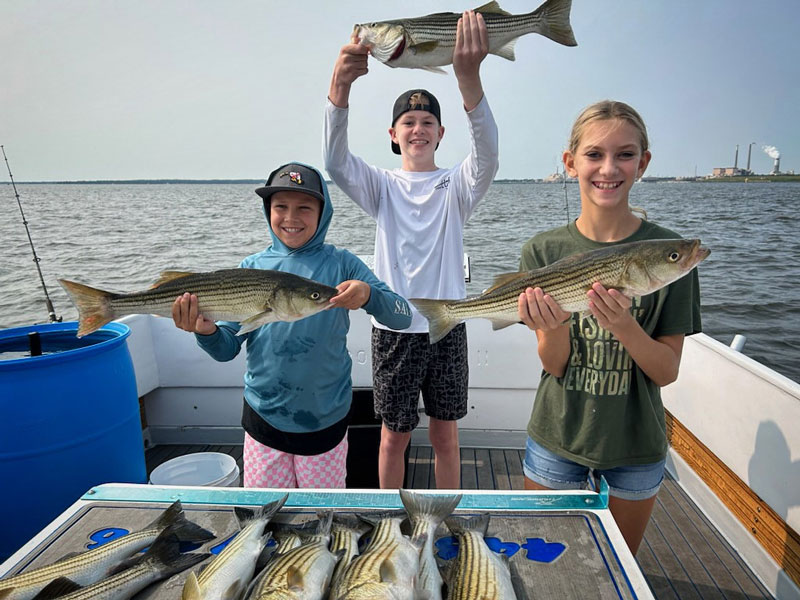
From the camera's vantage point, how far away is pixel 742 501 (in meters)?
3.95

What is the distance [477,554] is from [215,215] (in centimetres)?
4310

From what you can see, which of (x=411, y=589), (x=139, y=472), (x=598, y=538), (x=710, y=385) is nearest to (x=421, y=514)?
(x=411, y=589)

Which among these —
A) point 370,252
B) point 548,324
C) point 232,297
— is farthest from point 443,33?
point 370,252

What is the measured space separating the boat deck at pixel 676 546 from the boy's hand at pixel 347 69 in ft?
12.0

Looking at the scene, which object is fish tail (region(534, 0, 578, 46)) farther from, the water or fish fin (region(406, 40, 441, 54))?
the water

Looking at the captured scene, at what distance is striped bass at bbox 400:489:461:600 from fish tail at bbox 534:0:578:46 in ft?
8.28

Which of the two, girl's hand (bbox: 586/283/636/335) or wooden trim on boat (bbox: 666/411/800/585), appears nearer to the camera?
girl's hand (bbox: 586/283/636/335)

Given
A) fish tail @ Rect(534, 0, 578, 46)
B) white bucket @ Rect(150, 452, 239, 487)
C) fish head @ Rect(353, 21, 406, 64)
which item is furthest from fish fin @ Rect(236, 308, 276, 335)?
fish tail @ Rect(534, 0, 578, 46)

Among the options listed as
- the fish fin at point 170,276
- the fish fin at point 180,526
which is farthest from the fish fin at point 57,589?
the fish fin at point 170,276

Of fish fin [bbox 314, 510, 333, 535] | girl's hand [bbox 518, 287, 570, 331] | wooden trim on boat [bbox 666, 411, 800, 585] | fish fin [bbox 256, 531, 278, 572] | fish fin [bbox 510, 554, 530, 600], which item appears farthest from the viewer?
wooden trim on boat [bbox 666, 411, 800, 585]

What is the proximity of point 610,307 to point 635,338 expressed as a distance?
A: 0.74 ft

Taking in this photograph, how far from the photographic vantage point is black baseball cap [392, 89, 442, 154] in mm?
4137

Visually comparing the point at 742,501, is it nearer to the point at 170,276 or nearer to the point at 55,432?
the point at 170,276

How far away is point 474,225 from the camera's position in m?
31.5
